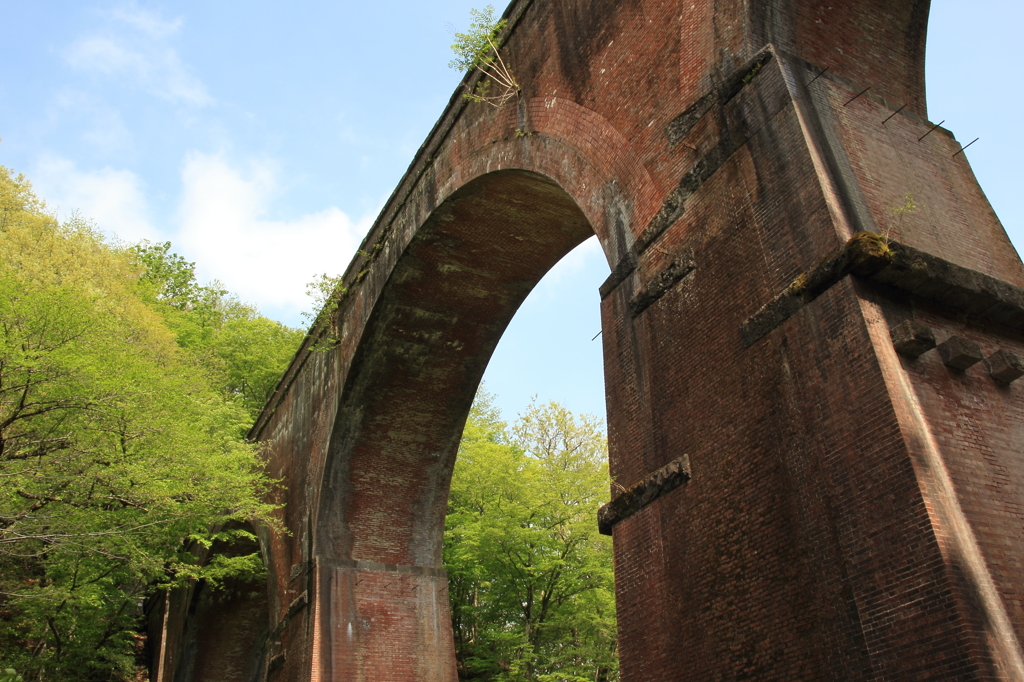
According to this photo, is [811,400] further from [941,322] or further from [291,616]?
[291,616]

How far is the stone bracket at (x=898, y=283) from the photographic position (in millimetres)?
4137

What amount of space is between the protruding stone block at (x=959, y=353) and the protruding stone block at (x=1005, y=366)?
15 cm

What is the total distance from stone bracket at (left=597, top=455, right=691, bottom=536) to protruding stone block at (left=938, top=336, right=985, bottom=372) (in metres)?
1.56

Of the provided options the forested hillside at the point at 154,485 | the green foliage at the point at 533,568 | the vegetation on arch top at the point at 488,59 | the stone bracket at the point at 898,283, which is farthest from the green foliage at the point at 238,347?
the stone bracket at the point at 898,283

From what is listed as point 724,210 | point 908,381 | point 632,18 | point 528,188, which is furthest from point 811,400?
point 528,188

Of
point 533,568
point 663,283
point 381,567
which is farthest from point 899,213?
point 533,568

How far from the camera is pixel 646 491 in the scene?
5.26m

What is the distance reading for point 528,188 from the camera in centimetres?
922

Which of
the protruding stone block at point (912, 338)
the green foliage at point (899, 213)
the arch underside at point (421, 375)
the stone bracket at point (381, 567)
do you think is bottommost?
the protruding stone block at point (912, 338)

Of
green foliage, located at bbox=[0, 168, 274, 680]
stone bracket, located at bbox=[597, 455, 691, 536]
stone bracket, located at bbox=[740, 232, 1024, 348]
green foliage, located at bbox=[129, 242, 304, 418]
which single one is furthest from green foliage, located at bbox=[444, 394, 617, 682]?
stone bracket, located at bbox=[740, 232, 1024, 348]

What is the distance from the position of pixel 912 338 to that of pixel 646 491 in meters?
1.95

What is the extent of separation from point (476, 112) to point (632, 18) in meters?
3.24

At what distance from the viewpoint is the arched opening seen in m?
10.6

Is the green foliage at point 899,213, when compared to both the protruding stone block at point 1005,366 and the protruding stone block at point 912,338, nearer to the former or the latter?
the protruding stone block at point 912,338
